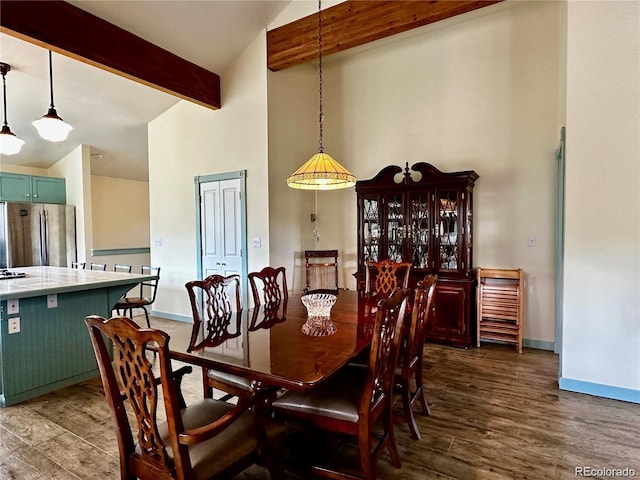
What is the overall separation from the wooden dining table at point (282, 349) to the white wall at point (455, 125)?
7.28 feet

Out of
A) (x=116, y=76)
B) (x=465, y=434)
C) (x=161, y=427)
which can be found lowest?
(x=465, y=434)

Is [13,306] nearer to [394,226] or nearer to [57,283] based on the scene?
[57,283]

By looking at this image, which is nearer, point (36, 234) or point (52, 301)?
point (52, 301)

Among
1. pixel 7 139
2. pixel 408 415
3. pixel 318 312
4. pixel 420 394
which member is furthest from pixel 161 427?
pixel 7 139

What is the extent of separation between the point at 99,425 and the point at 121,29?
11.7ft

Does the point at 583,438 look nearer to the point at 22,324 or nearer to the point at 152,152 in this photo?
the point at 22,324

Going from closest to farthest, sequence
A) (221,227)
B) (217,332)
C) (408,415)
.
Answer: (217,332)
(408,415)
(221,227)

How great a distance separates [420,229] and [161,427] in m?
3.35

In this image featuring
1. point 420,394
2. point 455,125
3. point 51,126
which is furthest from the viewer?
point 455,125

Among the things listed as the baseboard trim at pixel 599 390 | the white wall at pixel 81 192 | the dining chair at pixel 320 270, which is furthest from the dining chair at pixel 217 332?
the white wall at pixel 81 192

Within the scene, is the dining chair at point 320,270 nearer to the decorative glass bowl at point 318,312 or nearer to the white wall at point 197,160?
the white wall at point 197,160

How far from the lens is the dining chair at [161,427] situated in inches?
49.0

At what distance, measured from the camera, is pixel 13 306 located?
9.24 feet

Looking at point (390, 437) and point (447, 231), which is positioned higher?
point (447, 231)
